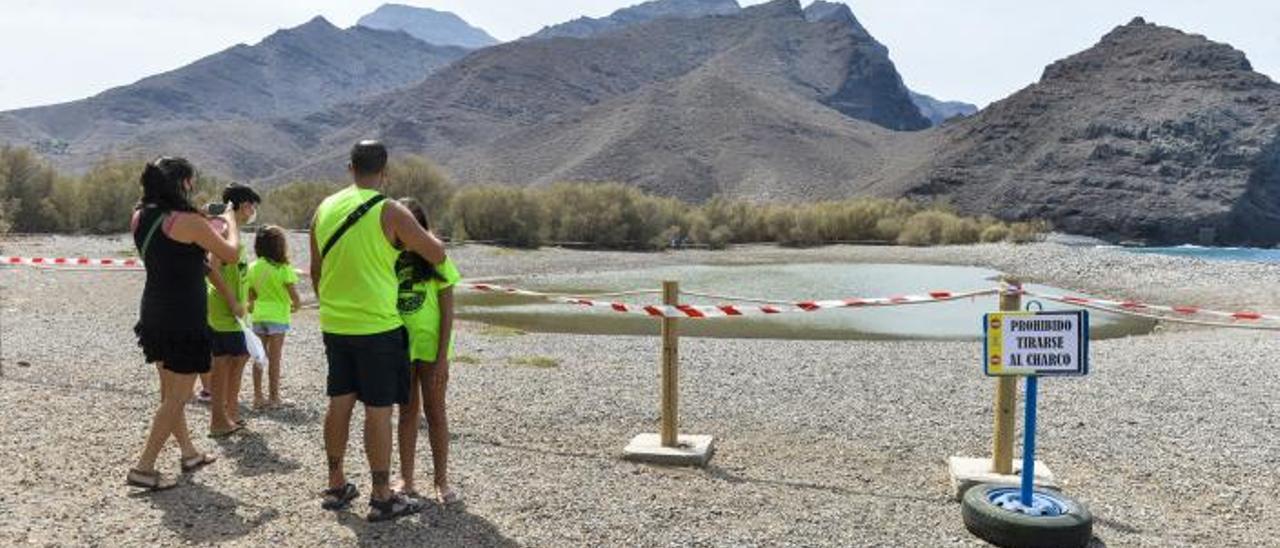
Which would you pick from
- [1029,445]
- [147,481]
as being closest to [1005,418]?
[1029,445]

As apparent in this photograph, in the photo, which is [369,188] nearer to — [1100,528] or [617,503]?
[617,503]

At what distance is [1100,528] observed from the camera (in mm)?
5852

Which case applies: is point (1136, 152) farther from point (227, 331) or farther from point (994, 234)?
point (227, 331)

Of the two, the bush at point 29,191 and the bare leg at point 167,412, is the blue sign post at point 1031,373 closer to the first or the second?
the bare leg at point 167,412

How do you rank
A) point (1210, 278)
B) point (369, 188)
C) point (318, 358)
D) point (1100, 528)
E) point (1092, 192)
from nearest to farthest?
point (369, 188), point (1100, 528), point (318, 358), point (1210, 278), point (1092, 192)

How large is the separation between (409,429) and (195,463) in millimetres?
1757

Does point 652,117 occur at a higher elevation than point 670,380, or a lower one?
higher

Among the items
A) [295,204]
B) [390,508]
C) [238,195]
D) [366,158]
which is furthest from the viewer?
[295,204]

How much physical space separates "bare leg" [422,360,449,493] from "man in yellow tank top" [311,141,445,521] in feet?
0.86

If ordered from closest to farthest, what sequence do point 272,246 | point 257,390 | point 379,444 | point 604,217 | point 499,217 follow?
point 379,444, point 272,246, point 257,390, point 499,217, point 604,217

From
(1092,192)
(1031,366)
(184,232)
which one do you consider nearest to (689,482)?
(1031,366)

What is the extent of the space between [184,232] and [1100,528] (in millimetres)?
5873

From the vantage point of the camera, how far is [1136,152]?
323 ft

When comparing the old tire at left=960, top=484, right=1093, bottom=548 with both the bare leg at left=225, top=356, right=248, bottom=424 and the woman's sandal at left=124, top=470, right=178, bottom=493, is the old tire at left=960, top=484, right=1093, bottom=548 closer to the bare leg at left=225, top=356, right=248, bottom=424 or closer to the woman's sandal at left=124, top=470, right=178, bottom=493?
the woman's sandal at left=124, top=470, right=178, bottom=493
